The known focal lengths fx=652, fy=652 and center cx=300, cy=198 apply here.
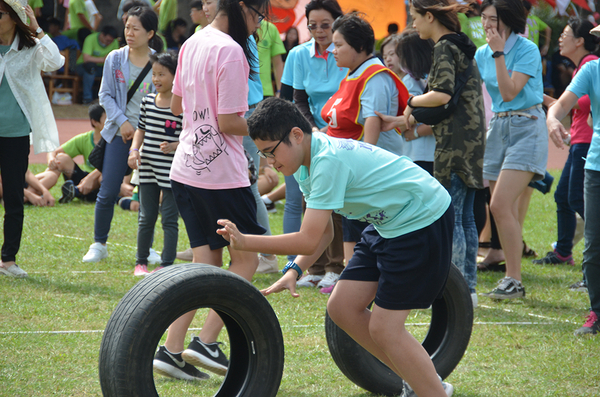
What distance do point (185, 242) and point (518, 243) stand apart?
12.1 feet

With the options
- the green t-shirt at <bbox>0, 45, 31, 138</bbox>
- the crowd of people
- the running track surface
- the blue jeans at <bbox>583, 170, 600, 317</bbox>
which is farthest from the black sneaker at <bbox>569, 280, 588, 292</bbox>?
the running track surface

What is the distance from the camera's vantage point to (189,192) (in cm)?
361

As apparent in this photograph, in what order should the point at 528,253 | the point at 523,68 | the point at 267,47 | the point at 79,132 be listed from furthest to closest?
the point at 79,132, the point at 528,253, the point at 267,47, the point at 523,68

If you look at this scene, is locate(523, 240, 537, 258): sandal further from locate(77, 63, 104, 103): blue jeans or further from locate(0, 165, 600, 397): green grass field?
locate(77, 63, 104, 103): blue jeans

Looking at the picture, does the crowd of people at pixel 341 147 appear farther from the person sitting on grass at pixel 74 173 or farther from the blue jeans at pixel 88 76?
the blue jeans at pixel 88 76

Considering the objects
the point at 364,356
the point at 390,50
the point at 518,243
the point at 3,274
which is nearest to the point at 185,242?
the point at 3,274

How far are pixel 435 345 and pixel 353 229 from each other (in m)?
1.01

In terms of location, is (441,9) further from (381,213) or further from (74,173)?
(74,173)

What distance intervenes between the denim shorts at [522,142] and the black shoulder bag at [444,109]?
0.72 metres

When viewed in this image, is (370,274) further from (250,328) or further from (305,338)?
(305,338)

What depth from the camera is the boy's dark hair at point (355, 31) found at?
4.75 meters

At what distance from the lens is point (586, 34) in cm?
604

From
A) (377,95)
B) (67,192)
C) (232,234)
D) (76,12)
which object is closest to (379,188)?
(232,234)

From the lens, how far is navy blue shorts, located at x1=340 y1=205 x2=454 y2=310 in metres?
2.87
